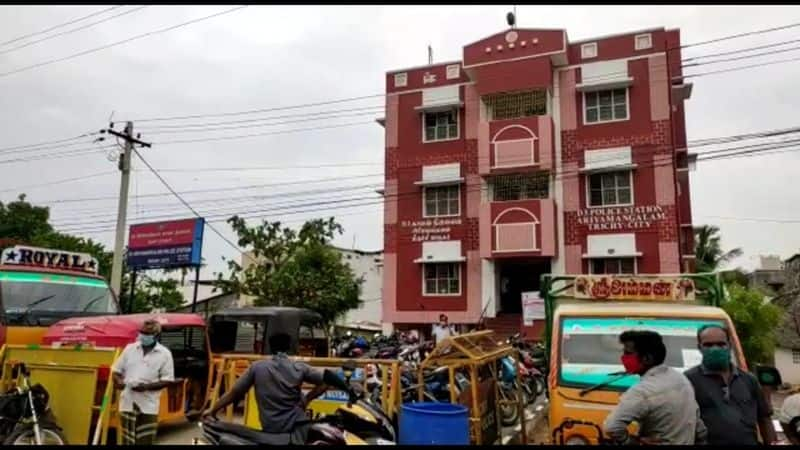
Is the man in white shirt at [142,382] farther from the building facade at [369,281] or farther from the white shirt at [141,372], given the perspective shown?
the building facade at [369,281]

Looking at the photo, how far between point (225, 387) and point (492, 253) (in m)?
13.5

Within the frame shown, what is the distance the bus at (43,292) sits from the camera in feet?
28.8

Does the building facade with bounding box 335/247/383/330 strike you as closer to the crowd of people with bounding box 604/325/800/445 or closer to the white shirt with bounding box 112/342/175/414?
the white shirt with bounding box 112/342/175/414

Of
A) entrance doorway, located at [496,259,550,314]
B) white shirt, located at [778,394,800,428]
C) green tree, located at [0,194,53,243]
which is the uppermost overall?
green tree, located at [0,194,53,243]

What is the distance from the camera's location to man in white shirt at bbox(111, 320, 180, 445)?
597 cm

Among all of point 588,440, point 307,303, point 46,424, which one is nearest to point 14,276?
point 46,424

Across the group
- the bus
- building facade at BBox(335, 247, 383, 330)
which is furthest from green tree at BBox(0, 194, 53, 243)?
the bus

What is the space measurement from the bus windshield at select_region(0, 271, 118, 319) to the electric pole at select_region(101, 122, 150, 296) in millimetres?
7037

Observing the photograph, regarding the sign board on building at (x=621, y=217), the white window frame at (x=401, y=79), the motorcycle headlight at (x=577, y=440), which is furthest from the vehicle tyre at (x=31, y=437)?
the white window frame at (x=401, y=79)

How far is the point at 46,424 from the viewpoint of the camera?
6051mm

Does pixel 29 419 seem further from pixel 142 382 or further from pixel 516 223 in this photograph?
pixel 516 223

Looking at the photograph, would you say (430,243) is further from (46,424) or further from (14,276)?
(46,424)

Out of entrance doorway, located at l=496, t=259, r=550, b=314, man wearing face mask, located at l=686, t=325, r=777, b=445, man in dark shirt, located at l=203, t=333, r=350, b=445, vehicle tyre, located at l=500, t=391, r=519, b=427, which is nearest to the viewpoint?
man wearing face mask, located at l=686, t=325, r=777, b=445

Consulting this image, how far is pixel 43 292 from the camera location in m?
9.58
